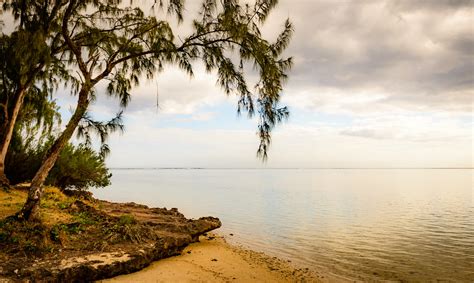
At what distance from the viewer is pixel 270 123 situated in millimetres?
8727

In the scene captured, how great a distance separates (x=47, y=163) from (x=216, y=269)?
19.4ft

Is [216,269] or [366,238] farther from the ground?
[366,238]

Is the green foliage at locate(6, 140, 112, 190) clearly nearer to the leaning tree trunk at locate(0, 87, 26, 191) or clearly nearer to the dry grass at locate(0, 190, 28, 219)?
the leaning tree trunk at locate(0, 87, 26, 191)

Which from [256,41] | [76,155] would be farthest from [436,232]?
[76,155]

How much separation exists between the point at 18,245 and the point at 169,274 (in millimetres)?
3704

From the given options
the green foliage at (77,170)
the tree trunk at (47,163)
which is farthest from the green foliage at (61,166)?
the tree trunk at (47,163)

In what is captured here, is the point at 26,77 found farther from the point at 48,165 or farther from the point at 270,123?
the point at 270,123

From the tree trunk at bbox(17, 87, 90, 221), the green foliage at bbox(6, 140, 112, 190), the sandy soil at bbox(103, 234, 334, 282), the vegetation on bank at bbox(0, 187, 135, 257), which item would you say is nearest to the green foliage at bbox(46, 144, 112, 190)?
the green foliage at bbox(6, 140, 112, 190)

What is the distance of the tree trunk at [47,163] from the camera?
968 cm

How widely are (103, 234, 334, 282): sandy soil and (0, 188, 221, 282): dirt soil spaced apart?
1.30 feet

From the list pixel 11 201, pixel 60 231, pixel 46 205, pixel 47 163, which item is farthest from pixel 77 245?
pixel 11 201

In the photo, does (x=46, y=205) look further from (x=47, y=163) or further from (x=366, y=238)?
(x=366, y=238)

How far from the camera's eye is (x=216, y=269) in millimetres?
10047

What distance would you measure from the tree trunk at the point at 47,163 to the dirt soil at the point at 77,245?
1.39 feet
